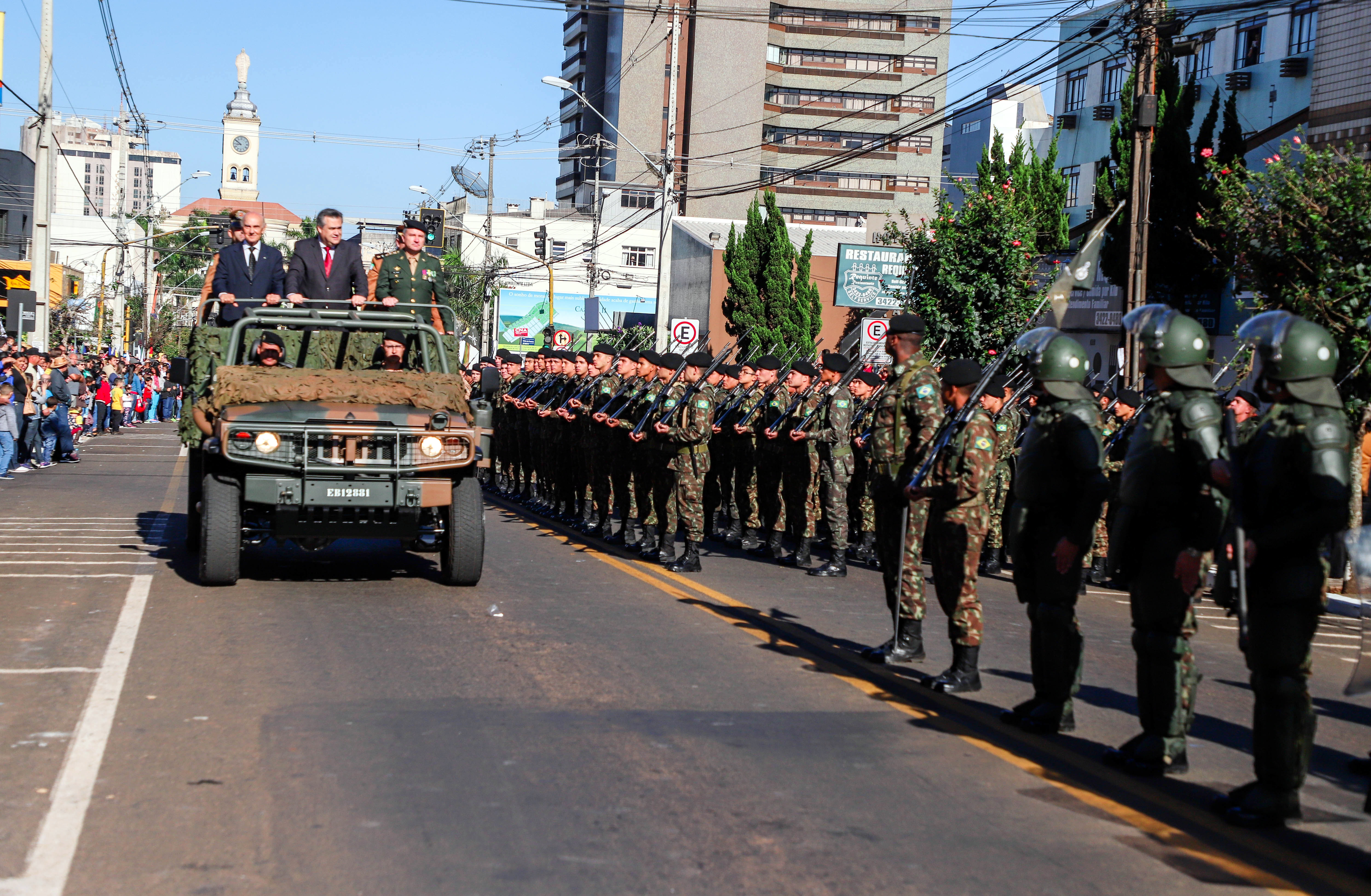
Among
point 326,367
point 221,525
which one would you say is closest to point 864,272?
point 326,367

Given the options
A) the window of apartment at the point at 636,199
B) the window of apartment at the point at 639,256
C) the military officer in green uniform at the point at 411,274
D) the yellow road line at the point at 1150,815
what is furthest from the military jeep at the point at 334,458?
the window of apartment at the point at 636,199

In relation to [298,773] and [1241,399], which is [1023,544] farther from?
[1241,399]

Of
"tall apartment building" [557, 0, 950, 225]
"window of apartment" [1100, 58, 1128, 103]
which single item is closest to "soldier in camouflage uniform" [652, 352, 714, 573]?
"window of apartment" [1100, 58, 1128, 103]

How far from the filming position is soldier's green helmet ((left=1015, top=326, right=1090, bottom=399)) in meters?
6.67

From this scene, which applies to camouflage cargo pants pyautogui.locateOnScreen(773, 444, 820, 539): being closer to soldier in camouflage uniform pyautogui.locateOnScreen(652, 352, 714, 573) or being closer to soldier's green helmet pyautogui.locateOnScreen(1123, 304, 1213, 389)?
soldier in camouflage uniform pyautogui.locateOnScreen(652, 352, 714, 573)

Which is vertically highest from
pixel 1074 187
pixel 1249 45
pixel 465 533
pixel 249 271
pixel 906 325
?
pixel 1249 45

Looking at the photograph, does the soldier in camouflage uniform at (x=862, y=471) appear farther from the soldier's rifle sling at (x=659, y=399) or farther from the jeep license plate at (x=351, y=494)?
the jeep license plate at (x=351, y=494)

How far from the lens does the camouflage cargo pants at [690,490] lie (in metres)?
12.8

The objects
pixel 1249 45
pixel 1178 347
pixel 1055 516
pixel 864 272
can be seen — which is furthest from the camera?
pixel 864 272

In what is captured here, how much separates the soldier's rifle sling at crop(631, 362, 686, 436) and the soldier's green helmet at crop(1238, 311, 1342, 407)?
8.26 m

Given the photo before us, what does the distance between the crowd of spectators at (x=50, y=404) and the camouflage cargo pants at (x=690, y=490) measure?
14.1 ft

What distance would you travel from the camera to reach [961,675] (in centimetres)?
764

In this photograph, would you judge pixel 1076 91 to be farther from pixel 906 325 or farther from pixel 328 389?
pixel 906 325

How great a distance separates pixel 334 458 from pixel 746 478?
20.8ft
